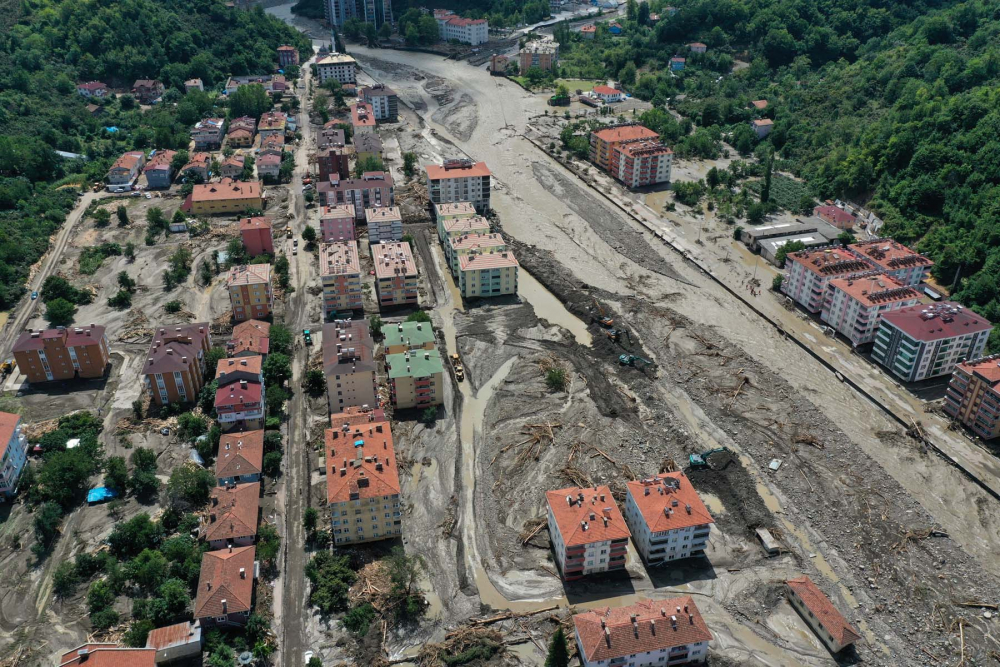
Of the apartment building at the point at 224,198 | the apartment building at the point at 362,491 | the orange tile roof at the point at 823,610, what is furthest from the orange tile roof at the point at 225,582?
the apartment building at the point at 224,198

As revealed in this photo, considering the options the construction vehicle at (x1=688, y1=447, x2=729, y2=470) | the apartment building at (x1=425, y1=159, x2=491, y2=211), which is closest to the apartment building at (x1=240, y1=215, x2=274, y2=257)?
the apartment building at (x1=425, y1=159, x2=491, y2=211)

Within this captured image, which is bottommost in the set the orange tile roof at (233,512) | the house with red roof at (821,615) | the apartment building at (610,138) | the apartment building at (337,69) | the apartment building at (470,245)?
the house with red roof at (821,615)

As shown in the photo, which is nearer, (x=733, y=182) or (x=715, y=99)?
(x=733, y=182)

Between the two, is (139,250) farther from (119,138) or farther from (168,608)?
(168,608)

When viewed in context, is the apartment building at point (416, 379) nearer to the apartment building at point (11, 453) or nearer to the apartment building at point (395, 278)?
the apartment building at point (395, 278)

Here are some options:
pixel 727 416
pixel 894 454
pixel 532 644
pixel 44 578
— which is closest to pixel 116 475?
pixel 44 578

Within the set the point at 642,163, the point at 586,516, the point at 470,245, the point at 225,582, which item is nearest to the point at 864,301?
the point at 586,516

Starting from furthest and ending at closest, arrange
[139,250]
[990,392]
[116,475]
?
[139,250] < [990,392] < [116,475]
